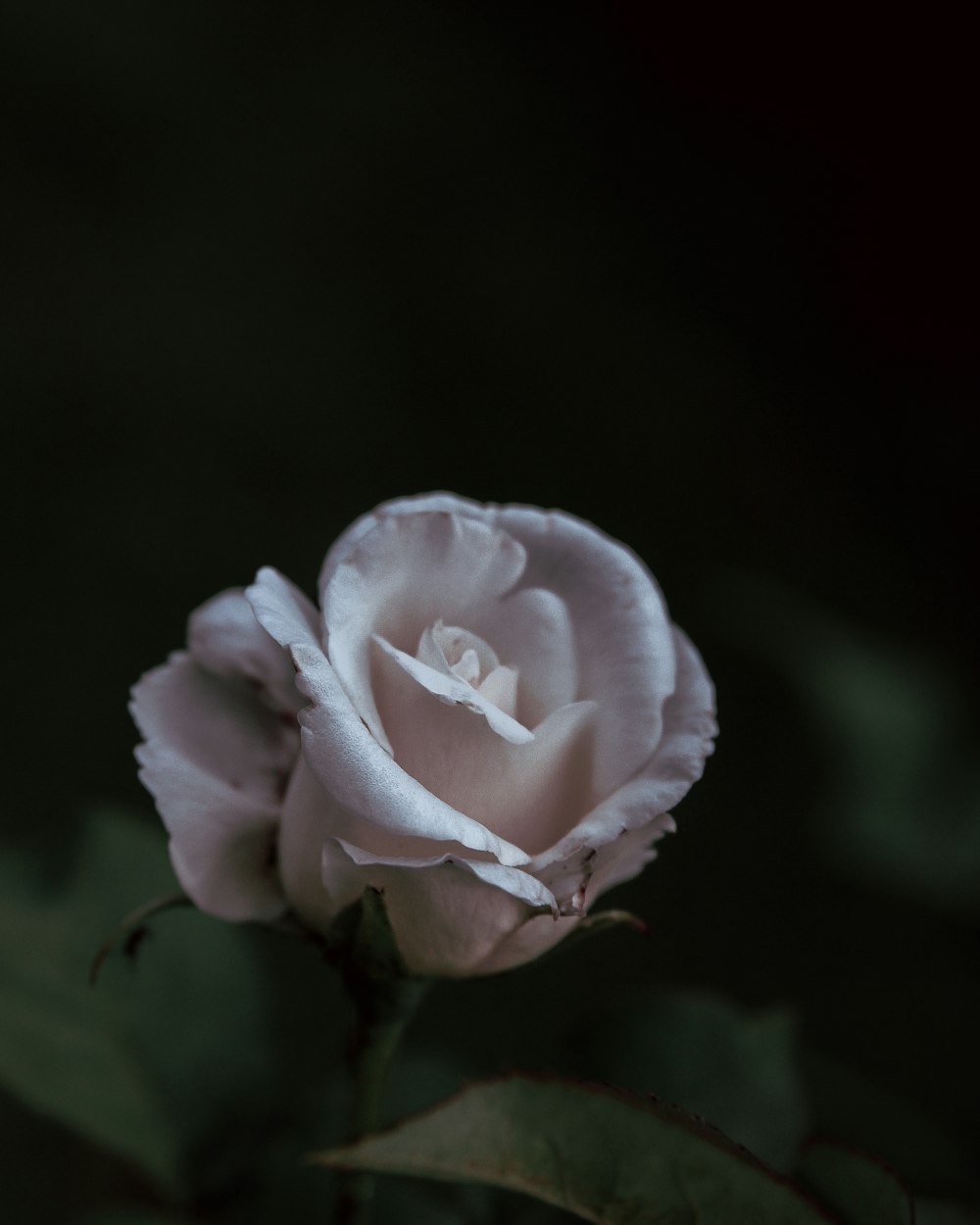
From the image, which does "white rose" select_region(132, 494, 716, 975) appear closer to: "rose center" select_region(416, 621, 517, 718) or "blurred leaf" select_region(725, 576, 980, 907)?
"rose center" select_region(416, 621, 517, 718)

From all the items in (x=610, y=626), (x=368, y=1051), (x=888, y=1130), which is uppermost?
(x=610, y=626)

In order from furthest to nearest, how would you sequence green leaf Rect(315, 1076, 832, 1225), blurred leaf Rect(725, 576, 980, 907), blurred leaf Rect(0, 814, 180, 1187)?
blurred leaf Rect(725, 576, 980, 907)
blurred leaf Rect(0, 814, 180, 1187)
green leaf Rect(315, 1076, 832, 1225)

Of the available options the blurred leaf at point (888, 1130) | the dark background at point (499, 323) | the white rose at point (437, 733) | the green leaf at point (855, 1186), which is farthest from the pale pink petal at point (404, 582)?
the dark background at point (499, 323)

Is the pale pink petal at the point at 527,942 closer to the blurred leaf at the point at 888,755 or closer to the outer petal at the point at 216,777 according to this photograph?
the outer petal at the point at 216,777

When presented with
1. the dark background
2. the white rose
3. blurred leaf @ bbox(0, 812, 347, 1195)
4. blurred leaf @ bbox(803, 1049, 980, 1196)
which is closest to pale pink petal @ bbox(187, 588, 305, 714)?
the white rose

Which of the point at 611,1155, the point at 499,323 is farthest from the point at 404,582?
the point at 499,323

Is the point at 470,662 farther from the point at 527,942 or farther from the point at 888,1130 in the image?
the point at 888,1130
